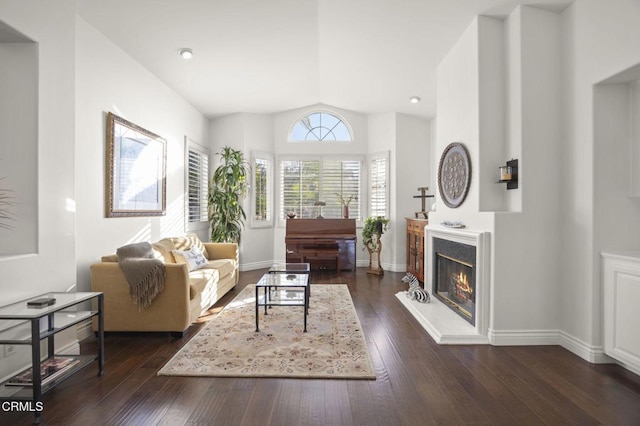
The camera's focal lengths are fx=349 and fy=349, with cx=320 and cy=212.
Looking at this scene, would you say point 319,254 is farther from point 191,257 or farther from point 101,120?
point 101,120

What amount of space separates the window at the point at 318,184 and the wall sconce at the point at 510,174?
393 cm

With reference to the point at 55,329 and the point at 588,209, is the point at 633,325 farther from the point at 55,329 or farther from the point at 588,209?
the point at 55,329

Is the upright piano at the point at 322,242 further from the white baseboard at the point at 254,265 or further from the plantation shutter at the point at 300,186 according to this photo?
the white baseboard at the point at 254,265

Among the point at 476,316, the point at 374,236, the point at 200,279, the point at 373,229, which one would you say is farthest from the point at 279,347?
the point at 374,236

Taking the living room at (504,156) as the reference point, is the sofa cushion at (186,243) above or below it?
below

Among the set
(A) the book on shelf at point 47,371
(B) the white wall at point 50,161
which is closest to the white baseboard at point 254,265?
(B) the white wall at point 50,161

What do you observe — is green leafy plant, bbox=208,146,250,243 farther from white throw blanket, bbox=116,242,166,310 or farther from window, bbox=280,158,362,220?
white throw blanket, bbox=116,242,166,310

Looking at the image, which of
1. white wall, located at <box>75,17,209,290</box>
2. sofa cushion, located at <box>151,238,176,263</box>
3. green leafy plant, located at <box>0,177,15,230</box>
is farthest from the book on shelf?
sofa cushion, located at <box>151,238,176,263</box>

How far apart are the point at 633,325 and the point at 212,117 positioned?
6572 mm

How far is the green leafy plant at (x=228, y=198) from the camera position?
6.03m

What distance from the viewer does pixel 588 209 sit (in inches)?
108

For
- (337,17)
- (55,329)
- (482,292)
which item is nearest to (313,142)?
(337,17)

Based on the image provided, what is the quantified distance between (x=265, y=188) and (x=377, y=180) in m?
2.21

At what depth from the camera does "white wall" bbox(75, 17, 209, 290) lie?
3.22 metres
